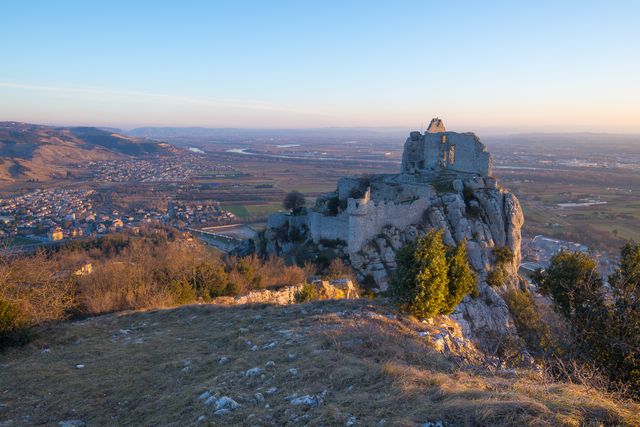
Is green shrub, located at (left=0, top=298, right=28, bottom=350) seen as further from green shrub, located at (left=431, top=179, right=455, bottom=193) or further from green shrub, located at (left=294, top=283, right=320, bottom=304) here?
green shrub, located at (left=431, top=179, right=455, bottom=193)

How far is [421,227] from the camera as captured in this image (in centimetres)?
2875

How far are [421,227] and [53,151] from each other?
153m

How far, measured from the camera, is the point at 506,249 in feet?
93.2

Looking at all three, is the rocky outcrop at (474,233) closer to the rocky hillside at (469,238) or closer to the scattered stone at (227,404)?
the rocky hillside at (469,238)

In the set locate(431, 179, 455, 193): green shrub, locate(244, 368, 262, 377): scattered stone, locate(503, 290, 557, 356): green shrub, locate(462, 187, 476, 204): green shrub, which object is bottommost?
locate(503, 290, 557, 356): green shrub

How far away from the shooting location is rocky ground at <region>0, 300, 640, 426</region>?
5.55 m

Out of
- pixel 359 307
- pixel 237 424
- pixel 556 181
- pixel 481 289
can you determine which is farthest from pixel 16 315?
pixel 556 181

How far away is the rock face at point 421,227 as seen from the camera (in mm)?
26719

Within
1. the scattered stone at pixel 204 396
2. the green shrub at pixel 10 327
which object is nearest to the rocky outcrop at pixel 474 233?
the green shrub at pixel 10 327

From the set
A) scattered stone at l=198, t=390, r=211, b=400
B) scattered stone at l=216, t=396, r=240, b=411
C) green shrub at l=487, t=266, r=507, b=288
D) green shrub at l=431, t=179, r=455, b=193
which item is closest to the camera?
scattered stone at l=216, t=396, r=240, b=411

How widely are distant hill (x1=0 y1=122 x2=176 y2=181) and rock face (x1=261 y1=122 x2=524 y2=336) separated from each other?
331ft

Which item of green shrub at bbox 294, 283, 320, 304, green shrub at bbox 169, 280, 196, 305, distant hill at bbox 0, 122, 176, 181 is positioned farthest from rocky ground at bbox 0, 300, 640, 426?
distant hill at bbox 0, 122, 176, 181

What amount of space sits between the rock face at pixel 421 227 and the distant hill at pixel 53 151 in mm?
100818

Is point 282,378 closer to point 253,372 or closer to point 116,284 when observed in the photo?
point 253,372
